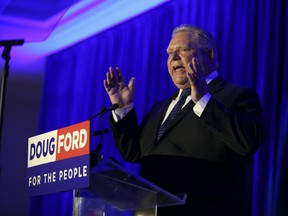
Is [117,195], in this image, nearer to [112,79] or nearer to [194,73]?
[194,73]

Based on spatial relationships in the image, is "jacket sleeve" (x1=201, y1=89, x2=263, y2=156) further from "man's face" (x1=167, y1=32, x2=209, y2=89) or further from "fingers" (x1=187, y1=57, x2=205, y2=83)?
"man's face" (x1=167, y1=32, x2=209, y2=89)

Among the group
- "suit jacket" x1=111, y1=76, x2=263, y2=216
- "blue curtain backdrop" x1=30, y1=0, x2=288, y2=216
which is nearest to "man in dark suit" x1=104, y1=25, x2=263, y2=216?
"suit jacket" x1=111, y1=76, x2=263, y2=216

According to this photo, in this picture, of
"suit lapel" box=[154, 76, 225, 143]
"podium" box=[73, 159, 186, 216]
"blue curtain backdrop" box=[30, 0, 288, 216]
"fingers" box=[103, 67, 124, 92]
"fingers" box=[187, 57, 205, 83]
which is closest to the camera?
"podium" box=[73, 159, 186, 216]

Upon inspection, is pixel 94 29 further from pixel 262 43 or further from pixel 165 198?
pixel 165 198

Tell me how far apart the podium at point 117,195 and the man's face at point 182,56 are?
69 centimetres

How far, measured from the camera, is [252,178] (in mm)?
3496

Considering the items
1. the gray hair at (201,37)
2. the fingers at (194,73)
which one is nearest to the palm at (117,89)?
the gray hair at (201,37)

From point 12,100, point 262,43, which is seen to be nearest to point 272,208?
point 262,43

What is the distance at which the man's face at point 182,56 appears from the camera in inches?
102

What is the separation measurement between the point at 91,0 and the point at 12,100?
2.05 m

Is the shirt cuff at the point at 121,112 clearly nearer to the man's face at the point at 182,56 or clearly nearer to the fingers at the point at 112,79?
the fingers at the point at 112,79

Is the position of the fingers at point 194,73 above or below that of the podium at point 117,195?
above

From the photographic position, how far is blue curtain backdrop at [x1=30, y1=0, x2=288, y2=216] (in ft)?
11.2

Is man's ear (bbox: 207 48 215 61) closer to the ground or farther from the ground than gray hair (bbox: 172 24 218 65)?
closer to the ground
